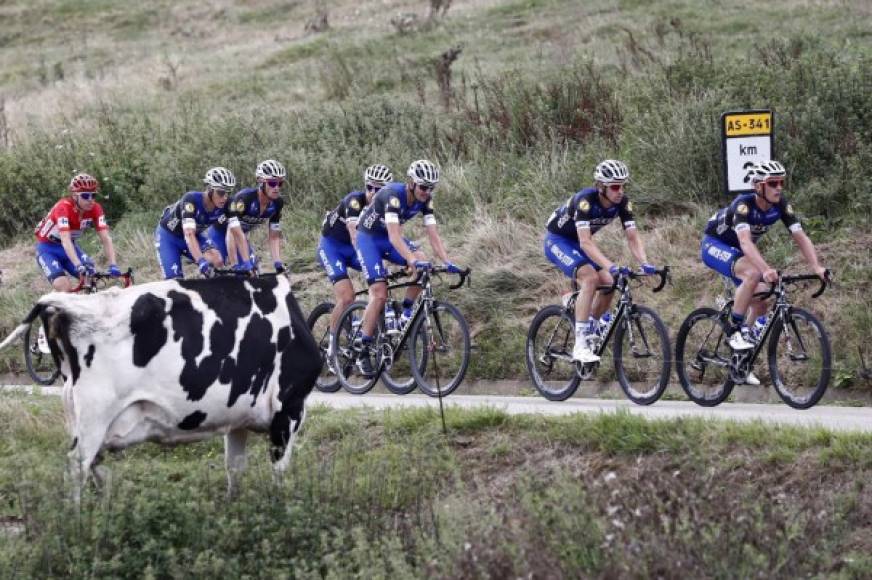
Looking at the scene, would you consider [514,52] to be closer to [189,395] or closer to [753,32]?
[753,32]

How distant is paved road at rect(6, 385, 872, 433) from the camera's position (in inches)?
448

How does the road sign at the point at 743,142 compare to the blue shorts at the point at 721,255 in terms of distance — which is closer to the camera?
the blue shorts at the point at 721,255

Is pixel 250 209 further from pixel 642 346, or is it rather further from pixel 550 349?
pixel 642 346

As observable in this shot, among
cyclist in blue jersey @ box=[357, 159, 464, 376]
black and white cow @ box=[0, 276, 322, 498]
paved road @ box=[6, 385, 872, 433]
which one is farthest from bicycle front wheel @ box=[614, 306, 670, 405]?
black and white cow @ box=[0, 276, 322, 498]

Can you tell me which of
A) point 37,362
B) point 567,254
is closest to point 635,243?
point 567,254

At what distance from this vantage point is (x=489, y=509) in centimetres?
862

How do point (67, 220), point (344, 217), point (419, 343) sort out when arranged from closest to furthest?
point (419, 343) < point (344, 217) < point (67, 220)

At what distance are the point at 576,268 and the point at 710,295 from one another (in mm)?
2678

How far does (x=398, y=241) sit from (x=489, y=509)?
21.1 ft

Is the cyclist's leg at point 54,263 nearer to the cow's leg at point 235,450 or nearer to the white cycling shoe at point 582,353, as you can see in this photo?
the white cycling shoe at point 582,353

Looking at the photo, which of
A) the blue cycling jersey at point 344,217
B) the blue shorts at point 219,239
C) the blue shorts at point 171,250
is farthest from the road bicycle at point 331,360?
the blue shorts at point 171,250

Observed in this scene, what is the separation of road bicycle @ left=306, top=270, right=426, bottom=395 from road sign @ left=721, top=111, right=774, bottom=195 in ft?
12.3

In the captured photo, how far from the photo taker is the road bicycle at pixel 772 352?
13.1m

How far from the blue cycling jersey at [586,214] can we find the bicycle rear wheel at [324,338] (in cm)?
332
